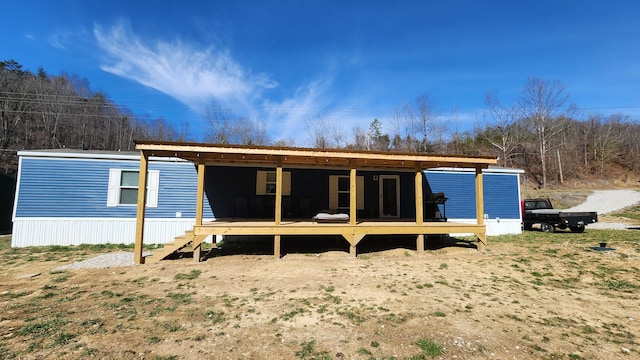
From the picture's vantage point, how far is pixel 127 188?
999 cm

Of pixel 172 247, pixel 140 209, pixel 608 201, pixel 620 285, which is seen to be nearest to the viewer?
pixel 620 285

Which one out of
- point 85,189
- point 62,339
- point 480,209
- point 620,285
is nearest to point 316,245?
point 480,209

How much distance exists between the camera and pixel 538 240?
10602mm

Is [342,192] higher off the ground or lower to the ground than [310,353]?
higher

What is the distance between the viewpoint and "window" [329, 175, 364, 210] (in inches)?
439

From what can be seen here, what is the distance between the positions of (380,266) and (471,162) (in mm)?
4254

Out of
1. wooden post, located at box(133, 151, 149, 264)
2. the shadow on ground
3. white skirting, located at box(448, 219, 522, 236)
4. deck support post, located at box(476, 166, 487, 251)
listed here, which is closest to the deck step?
wooden post, located at box(133, 151, 149, 264)

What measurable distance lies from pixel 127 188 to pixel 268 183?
4.74m

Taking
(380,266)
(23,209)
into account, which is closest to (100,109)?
(23,209)

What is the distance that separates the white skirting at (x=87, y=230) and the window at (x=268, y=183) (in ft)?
8.63

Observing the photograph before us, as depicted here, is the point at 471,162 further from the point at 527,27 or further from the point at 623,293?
the point at 527,27

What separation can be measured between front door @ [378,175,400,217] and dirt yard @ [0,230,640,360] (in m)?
3.87

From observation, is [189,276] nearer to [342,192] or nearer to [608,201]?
[342,192]

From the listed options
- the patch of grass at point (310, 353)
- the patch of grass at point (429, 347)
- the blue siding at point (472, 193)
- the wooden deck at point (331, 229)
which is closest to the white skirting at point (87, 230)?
the wooden deck at point (331, 229)
